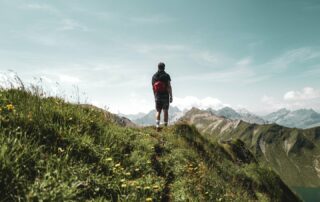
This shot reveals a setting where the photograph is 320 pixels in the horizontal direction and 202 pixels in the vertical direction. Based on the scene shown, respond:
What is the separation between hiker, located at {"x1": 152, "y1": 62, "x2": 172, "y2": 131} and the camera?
15.8 metres

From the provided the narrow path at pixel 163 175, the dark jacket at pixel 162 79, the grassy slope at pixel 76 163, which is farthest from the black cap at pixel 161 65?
the narrow path at pixel 163 175

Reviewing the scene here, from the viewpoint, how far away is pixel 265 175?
54.6 feet

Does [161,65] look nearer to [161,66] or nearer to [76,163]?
[161,66]

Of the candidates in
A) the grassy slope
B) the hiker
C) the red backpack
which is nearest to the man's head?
the hiker

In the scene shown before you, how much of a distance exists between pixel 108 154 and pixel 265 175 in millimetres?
13388

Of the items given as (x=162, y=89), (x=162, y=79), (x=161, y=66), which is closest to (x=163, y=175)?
(x=162, y=89)

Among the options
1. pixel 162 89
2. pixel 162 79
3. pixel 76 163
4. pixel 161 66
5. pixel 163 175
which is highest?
pixel 161 66

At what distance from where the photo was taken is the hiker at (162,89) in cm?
1579

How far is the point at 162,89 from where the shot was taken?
15.8 metres

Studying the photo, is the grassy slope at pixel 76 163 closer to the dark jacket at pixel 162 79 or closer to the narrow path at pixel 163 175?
the narrow path at pixel 163 175

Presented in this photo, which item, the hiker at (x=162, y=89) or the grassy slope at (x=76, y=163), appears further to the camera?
the hiker at (x=162, y=89)

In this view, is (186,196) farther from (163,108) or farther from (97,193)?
(163,108)

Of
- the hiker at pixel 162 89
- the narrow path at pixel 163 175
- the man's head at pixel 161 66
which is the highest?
the man's head at pixel 161 66

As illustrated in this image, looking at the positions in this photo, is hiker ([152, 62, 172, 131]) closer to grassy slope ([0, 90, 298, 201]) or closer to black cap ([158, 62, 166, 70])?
black cap ([158, 62, 166, 70])
